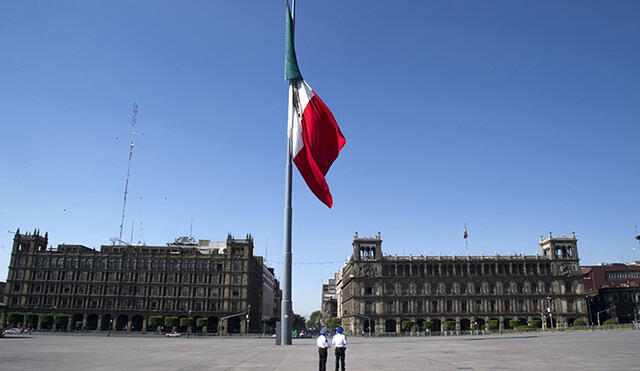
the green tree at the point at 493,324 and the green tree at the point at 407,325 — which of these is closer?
the green tree at the point at 493,324

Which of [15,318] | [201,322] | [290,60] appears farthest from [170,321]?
[290,60]

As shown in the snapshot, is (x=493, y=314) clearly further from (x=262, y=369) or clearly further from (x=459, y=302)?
(x=262, y=369)

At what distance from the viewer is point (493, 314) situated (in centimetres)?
11238

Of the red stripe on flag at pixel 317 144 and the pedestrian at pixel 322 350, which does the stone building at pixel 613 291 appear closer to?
the red stripe on flag at pixel 317 144

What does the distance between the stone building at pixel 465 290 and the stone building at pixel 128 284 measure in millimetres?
29715

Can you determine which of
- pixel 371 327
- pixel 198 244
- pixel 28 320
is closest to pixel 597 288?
pixel 371 327

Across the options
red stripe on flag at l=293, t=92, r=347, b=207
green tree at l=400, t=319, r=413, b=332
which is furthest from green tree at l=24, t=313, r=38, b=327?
red stripe on flag at l=293, t=92, r=347, b=207

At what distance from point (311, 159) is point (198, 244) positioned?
108 m

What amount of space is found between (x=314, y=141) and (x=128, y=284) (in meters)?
93.2

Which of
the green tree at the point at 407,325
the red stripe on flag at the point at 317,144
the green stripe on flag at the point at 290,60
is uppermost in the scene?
the green stripe on flag at the point at 290,60

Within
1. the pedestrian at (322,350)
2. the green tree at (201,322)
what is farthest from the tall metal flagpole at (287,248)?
the green tree at (201,322)

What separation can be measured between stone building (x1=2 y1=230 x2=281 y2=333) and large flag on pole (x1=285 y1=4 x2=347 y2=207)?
83712 millimetres

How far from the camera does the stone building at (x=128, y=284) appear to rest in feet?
341

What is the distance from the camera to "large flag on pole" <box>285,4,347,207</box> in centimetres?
2584
